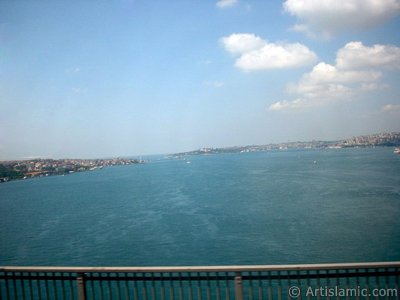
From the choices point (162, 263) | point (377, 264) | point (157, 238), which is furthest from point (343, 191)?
point (377, 264)

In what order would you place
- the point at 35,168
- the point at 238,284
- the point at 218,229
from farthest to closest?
the point at 35,168 → the point at 218,229 → the point at 238,284

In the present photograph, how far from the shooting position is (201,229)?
117 feet

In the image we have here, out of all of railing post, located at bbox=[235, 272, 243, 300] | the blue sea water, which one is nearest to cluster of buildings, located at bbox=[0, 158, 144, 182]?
the blue sea water

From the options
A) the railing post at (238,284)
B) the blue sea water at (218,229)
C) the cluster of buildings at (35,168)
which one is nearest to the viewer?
the railing post at (238,284)

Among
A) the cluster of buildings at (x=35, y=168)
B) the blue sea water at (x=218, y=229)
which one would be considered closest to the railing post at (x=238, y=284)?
the blue sea water at (x=218, y=229)

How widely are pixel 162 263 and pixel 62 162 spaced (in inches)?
7126

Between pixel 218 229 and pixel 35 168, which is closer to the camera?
pixel 218 229

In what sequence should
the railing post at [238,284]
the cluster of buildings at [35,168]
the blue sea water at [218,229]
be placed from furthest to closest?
the cluster of buildings at [35,168]
the blue sea water at [218,229]
the railing post at [238,284]

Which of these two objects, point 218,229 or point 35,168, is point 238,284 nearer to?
point 218,229

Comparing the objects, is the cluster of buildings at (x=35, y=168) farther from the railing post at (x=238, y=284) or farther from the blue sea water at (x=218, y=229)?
the railing post at (x=238, y=284)

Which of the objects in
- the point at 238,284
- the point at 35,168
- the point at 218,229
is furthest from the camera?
the point at 35,168

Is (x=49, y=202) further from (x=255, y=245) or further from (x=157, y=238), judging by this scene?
(x=255, y=245)

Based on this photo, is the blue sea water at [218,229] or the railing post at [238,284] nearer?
the railing post at [238,284]

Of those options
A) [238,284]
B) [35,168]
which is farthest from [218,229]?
[35,168]
